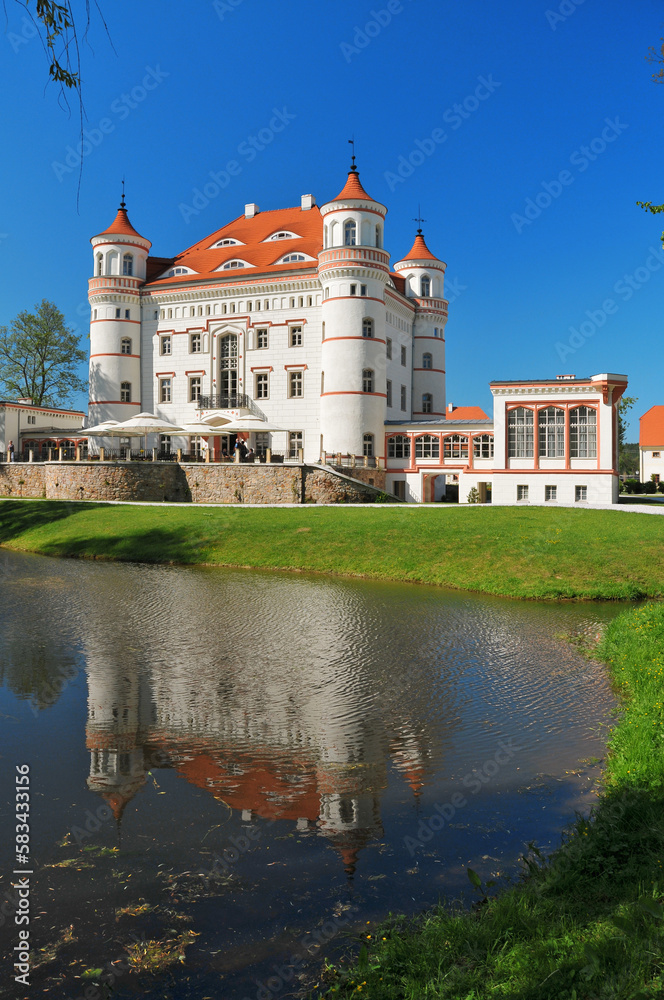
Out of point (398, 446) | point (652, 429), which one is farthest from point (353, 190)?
point (652, 429)

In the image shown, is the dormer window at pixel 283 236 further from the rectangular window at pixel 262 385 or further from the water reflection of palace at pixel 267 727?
the water reflection of palace at pixel 267 727

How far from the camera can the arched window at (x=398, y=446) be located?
4575cm

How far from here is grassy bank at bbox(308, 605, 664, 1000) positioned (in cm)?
369

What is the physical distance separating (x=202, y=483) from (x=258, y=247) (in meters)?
20.4

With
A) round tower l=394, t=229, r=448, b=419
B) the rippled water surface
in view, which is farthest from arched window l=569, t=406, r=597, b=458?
the rippled water surface

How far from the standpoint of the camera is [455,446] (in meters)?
44.6

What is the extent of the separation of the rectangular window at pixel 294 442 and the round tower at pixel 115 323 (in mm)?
12364

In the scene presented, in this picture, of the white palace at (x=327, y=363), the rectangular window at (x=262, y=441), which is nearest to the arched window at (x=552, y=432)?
the white palace at (x=327, y=363)

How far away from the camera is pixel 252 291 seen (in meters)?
48.6

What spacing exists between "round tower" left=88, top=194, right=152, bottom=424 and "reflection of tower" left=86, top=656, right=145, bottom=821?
43.5 m

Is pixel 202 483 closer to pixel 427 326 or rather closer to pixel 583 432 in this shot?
pixel 583 432

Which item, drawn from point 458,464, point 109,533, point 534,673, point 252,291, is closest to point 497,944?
point 534,673

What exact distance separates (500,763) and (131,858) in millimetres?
3767

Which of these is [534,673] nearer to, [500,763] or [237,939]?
[500,763]
